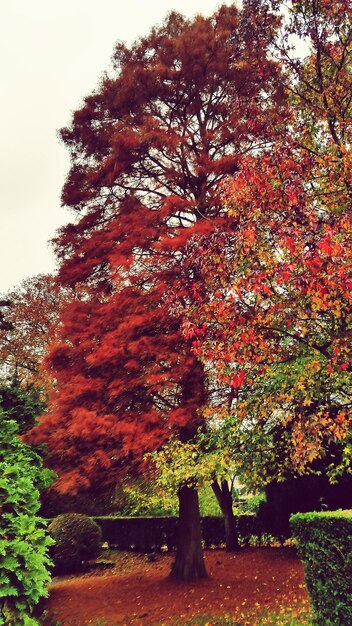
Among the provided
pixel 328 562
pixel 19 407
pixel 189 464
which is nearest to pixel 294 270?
A: pixel 328 562

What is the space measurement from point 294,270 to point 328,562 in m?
3.75

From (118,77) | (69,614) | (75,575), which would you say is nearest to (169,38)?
(118,77)

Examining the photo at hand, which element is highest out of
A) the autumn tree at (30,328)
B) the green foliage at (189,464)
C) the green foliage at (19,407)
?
the autumn tree at (30,328)

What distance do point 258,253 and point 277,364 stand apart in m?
2.07

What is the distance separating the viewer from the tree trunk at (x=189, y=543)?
11.7m

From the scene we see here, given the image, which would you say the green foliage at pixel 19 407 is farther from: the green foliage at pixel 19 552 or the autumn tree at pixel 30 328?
the autumn tree at pixel 30 328

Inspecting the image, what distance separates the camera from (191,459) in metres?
8.72

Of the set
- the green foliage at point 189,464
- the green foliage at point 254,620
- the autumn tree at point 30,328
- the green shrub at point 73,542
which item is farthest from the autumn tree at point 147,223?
the autumn tree at point 30,328

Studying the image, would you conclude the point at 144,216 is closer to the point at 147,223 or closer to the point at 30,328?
the point at 147,223

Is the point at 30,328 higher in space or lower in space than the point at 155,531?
higher

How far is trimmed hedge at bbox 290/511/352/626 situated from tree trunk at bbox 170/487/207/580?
5.70 metres

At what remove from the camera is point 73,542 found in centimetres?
1675

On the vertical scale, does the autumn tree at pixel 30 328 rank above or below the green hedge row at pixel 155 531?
above

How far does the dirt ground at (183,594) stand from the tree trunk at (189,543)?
0.31 m
